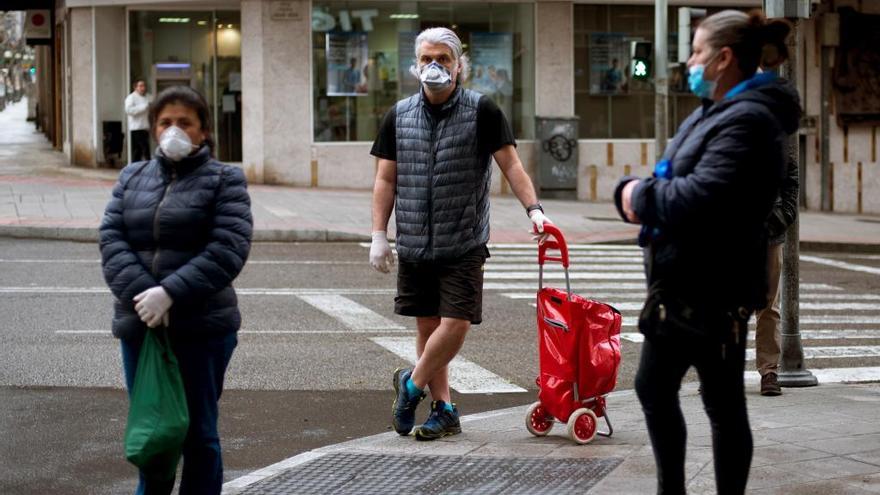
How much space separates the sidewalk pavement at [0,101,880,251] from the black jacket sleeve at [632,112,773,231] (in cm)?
1440

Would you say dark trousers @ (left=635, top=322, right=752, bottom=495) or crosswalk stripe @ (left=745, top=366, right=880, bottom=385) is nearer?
dark trousers @ (left=635, top=322, right=752, bottom=495)

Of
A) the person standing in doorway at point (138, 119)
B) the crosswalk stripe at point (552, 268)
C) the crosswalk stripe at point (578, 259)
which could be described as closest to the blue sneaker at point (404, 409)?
the crosswalk stripe at point (552, 268)

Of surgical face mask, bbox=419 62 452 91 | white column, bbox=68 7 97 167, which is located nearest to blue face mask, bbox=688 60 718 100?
surgical face mask, bbox=419 62 452 91

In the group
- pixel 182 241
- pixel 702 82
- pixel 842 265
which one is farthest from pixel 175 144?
pixel 842 265

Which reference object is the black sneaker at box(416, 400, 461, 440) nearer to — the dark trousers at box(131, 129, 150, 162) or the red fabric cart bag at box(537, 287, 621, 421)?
the red fabric cart bag at box(537, 287, 621, 421)

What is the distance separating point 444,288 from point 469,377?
257 centimetres

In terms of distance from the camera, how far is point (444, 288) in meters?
6.66

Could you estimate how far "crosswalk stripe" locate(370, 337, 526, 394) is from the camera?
877 cm

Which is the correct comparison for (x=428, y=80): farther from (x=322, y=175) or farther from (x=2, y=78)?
(x=2, y=78)

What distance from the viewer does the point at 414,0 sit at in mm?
25859

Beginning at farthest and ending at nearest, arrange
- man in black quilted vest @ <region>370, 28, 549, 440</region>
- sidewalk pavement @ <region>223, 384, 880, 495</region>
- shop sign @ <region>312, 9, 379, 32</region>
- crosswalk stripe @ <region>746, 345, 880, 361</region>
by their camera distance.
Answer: shop sign @ <region>312, 9, 379, 32</region> → crosswalk stripe @ <region>746, 345, 880, 361</region> → man in black quilted vest @ <region>370, 28, 549, 440</region> → sidewalk pavement @ <region>223, 384, 880, 495</region>

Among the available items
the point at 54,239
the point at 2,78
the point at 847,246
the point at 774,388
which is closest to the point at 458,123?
the point at 774,388

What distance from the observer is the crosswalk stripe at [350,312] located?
1128 centimetres

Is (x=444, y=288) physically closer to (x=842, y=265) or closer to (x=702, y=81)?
(x=702, y=81)
